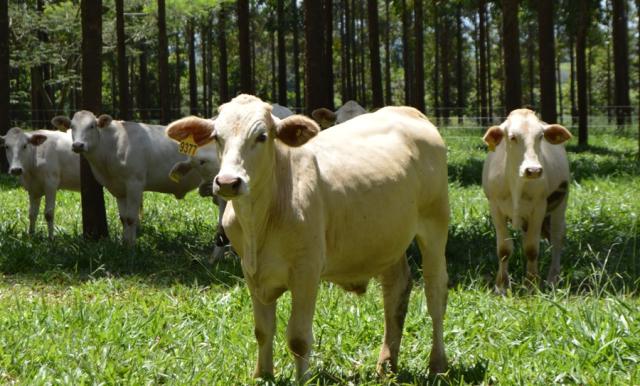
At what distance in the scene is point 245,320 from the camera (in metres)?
6.62

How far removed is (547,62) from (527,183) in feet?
40.3

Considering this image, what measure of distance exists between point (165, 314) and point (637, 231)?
20.6 ft

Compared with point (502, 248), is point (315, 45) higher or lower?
higher

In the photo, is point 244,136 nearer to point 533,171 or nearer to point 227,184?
point 227,184

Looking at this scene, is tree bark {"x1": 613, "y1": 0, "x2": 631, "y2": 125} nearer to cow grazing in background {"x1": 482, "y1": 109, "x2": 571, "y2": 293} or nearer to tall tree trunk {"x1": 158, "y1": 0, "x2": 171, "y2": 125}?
tall tree trunk {"x1": 158, "y1": 0, "x2": 171, "y2": 125}

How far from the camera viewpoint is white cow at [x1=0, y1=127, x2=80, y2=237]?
511 inches

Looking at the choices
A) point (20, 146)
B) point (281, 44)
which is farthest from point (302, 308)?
point (281, 44)

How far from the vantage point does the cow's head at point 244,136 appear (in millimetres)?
4188

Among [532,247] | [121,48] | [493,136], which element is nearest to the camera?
[532,247]

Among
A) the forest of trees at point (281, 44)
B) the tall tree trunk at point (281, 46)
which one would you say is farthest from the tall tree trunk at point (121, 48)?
the tall tree trunk at point (281, 46)

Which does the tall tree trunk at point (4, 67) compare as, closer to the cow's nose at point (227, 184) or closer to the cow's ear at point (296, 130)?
the cow's ear at point (296, 130)

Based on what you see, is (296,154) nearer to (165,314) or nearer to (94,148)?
(165,314)

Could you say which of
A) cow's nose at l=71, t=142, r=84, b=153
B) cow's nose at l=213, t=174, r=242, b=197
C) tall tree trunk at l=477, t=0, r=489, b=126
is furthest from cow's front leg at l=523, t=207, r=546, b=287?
tall tree trunk at l=477, t=0, r=489, b=126

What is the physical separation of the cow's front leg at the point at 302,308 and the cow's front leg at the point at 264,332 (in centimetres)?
28
